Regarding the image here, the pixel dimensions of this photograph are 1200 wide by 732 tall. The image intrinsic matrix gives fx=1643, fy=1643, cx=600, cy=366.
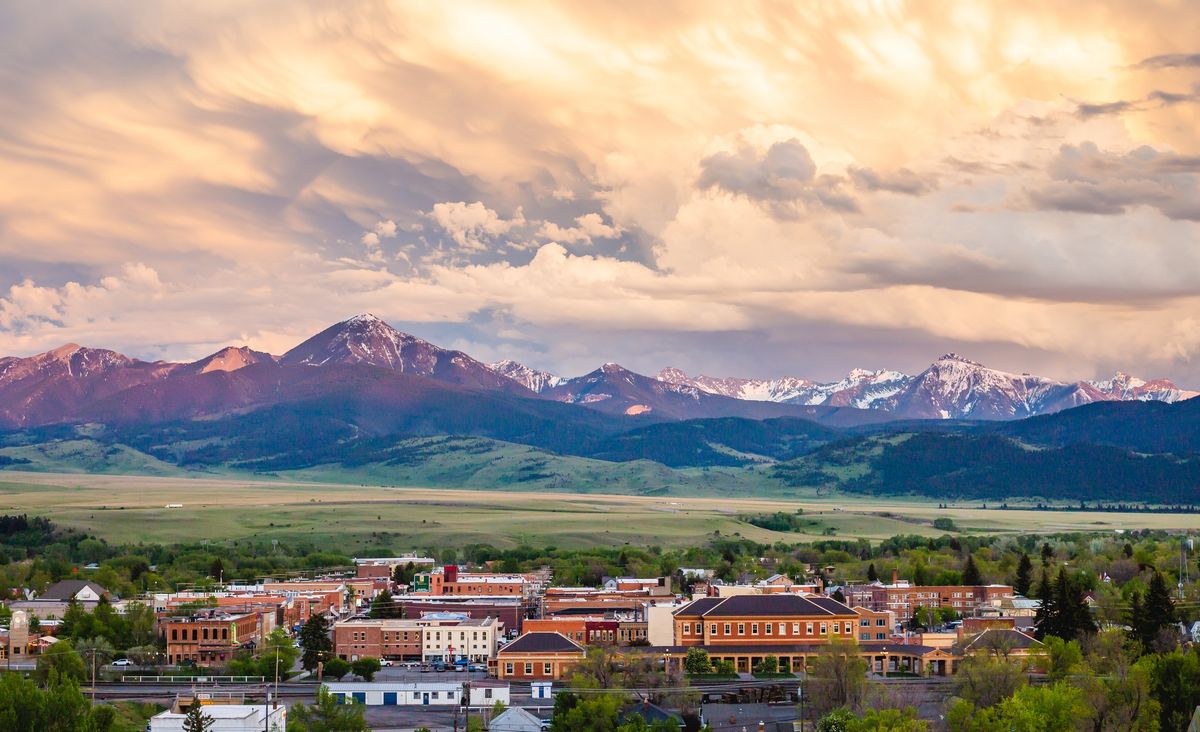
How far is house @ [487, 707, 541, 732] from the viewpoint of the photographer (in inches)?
3479

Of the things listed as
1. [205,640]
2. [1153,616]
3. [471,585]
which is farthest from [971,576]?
[205,640]

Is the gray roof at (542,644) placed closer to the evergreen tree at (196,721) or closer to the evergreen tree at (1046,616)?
the evergreen tree at (1046,616)

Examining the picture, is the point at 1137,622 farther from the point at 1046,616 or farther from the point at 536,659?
the point at 536,659

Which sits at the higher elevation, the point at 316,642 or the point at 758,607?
the point at 758,607

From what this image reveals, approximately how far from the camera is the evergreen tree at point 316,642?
127 m

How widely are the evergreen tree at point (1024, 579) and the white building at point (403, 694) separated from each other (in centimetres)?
7216

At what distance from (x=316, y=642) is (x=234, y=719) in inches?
1806

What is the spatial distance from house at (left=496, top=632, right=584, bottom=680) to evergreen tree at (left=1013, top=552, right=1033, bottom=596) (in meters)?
57.6

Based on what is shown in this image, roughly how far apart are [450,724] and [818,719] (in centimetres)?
2221

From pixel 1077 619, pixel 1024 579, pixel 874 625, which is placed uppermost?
pixel 1024 579

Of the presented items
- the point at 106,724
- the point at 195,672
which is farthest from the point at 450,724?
the point at 195,672

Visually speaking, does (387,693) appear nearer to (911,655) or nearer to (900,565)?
(911,655)

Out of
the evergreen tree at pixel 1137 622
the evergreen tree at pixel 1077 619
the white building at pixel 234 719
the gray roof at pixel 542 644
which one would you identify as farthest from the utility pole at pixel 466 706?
the evergreen tree at pixel 1137 622

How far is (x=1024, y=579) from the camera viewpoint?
533 ft
